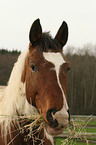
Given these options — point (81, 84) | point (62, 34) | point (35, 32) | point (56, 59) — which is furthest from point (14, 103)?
point (81, 84)

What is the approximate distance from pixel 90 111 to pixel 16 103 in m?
28.3

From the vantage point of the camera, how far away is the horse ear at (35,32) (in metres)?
2.62

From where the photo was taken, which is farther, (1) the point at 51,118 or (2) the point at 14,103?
(2) the point at 14,103

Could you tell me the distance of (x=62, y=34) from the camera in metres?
2.84

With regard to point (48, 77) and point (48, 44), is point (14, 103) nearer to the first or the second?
point (48, 77)

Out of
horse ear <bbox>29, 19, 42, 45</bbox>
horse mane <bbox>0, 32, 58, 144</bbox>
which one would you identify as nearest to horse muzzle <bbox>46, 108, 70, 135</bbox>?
horse mane <bbox>0, 32, 58, 144</bbox>

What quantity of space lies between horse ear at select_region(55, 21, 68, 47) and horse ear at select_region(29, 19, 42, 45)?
298mm

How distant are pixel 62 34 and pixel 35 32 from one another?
1.36ft

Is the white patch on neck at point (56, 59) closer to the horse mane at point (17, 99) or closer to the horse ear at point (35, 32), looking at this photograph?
the horse mane at point (17, 99)

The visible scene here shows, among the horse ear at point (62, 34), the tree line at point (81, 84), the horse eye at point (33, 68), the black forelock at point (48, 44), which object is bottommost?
the tree line at point (81, 84)

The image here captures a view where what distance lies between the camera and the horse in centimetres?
216

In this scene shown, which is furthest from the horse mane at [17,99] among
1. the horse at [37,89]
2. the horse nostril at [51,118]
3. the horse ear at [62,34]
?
the horse nostril at [51,118]

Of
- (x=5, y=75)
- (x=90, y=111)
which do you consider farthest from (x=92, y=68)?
(x=5, y=75)

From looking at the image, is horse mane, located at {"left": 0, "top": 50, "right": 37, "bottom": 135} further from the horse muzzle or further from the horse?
the horse muzzle
